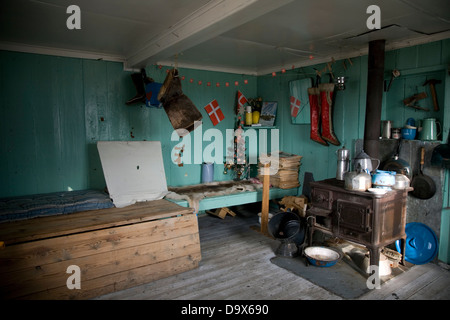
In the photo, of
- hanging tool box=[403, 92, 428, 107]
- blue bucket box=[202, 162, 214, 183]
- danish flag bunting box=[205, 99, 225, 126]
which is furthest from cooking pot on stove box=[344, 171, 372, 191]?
danish flag bunting box=[205, 99, 225, 126]

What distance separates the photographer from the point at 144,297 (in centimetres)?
314

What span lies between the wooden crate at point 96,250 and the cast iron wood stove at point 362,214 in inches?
63.0

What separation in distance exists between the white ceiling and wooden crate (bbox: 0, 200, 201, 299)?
206cm

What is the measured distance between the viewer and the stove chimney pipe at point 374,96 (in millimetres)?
4027

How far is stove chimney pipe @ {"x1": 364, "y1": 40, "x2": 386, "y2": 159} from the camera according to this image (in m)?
4.03

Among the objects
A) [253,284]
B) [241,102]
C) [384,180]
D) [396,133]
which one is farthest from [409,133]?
[241,102]

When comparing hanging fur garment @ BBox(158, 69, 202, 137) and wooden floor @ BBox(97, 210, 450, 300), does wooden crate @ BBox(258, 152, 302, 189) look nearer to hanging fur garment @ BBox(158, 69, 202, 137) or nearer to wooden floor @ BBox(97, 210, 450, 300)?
wooden floor @ BBox(97, 210, 450, 300)

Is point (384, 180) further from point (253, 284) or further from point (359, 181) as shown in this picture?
point (253, 284)

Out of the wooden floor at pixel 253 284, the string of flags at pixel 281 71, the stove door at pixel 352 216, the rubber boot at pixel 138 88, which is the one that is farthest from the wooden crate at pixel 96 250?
the string of flags at pixel 281 71

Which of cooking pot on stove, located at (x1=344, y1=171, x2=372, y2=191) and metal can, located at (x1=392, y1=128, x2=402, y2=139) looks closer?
cooking pot on stove, located at (x1=344, y1=171, x2=372, y2=191)

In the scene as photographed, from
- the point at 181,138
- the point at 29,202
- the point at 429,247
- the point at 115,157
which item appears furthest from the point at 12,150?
the point at 429,247

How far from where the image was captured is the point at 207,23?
2947 millimetres

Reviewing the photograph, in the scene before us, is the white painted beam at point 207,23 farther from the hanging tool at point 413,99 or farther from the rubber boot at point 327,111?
the hanging tool at point 413,99
